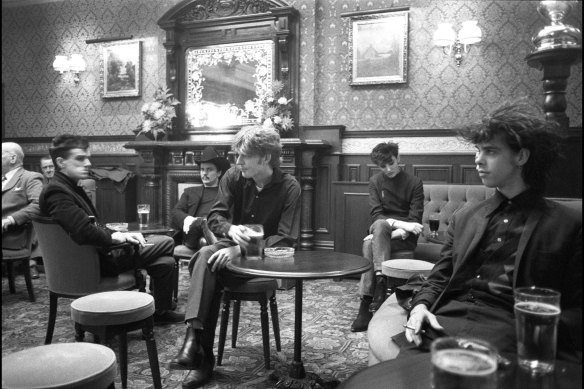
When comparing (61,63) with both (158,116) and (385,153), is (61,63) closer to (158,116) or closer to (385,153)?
(158,116)

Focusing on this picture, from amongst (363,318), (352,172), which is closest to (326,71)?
(352,172)

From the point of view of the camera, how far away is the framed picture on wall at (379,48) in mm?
5477

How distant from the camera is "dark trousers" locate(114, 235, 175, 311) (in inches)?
130

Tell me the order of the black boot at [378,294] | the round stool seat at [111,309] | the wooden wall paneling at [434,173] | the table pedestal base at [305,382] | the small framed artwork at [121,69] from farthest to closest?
the small framed artwork at [121,69], the wooden wall paneling at [434,173], the black boot at [378,294], the table pedestal base at [305,382], the round stool seat at [111,309]

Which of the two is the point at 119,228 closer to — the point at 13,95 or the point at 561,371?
the point at 561,371

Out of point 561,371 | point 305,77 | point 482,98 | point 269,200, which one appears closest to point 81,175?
point 269,200

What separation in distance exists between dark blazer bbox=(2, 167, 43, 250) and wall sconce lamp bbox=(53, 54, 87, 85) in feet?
10.7

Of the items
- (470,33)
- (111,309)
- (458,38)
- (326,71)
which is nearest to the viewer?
(111,309)

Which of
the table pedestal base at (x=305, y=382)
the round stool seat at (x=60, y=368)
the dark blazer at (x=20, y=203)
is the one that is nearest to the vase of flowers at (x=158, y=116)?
the dark blazer at (x=20, y=203)

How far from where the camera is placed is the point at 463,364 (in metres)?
0.66

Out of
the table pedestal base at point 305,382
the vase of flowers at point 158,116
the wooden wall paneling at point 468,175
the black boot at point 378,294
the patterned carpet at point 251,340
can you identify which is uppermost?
the vase of flowers at point 158,116

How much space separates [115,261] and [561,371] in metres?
2.60

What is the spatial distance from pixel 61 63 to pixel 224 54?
240 centimetres

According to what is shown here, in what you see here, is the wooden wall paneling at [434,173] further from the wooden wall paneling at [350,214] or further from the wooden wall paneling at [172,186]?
the wooden wall paneling at [172,186]
